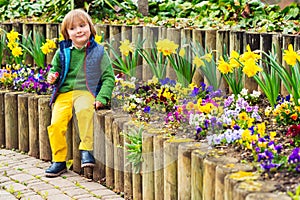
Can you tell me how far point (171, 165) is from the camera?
13.3 ft

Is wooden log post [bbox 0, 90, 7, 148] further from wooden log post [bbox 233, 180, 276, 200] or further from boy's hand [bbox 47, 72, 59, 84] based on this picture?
wooden log post [bbox 233, 180, 276, 200]

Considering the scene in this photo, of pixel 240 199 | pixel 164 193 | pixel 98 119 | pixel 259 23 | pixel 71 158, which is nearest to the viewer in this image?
pixel 240 199

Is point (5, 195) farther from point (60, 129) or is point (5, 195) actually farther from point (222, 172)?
point (222, 172)

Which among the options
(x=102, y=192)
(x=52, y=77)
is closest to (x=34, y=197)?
(x=102, y=192)

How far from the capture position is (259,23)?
19.2 feet

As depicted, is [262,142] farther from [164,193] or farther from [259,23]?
[259,23]

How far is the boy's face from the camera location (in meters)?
5.14

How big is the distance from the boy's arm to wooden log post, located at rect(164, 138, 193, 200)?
112cm

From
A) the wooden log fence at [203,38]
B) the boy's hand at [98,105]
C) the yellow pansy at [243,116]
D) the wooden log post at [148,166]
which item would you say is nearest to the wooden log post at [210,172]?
the yellow pansy at [243,116]

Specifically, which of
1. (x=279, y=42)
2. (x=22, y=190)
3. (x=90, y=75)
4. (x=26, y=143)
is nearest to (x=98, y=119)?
(x=90, y=75)

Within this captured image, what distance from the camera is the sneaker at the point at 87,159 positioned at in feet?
16.2

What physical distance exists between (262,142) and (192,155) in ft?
1.45

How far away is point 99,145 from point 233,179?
194 cm

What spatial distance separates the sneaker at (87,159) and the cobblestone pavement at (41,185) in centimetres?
14
